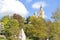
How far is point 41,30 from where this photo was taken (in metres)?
36.8

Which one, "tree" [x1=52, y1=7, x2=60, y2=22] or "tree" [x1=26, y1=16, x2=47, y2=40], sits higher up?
"tree" [x1=52, y1=7, x2=60, y2=22]

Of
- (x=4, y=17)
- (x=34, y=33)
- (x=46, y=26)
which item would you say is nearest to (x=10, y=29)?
(x=34, y=33)

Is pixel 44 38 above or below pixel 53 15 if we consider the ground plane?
below

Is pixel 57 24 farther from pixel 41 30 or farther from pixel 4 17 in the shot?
pixel 4 17

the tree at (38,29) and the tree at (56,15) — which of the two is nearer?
the tree at (56,15)

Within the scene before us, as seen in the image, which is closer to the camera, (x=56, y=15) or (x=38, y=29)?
(x=56, y=15)

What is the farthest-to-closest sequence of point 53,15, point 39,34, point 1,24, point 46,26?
point 1,24
point 46,26
point 39,34
point 53,15

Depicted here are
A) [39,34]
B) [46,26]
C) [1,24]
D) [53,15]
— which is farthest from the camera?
[1,24]

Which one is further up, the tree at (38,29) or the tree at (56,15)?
the tree at (56,15)

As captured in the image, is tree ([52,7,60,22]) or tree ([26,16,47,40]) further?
tree ([26,16,47,40])

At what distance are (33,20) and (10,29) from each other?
439cm

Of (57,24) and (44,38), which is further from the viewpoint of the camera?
(44,38)

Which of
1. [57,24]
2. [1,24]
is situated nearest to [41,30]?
[57,24]

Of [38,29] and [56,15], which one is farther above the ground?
[56,15]
